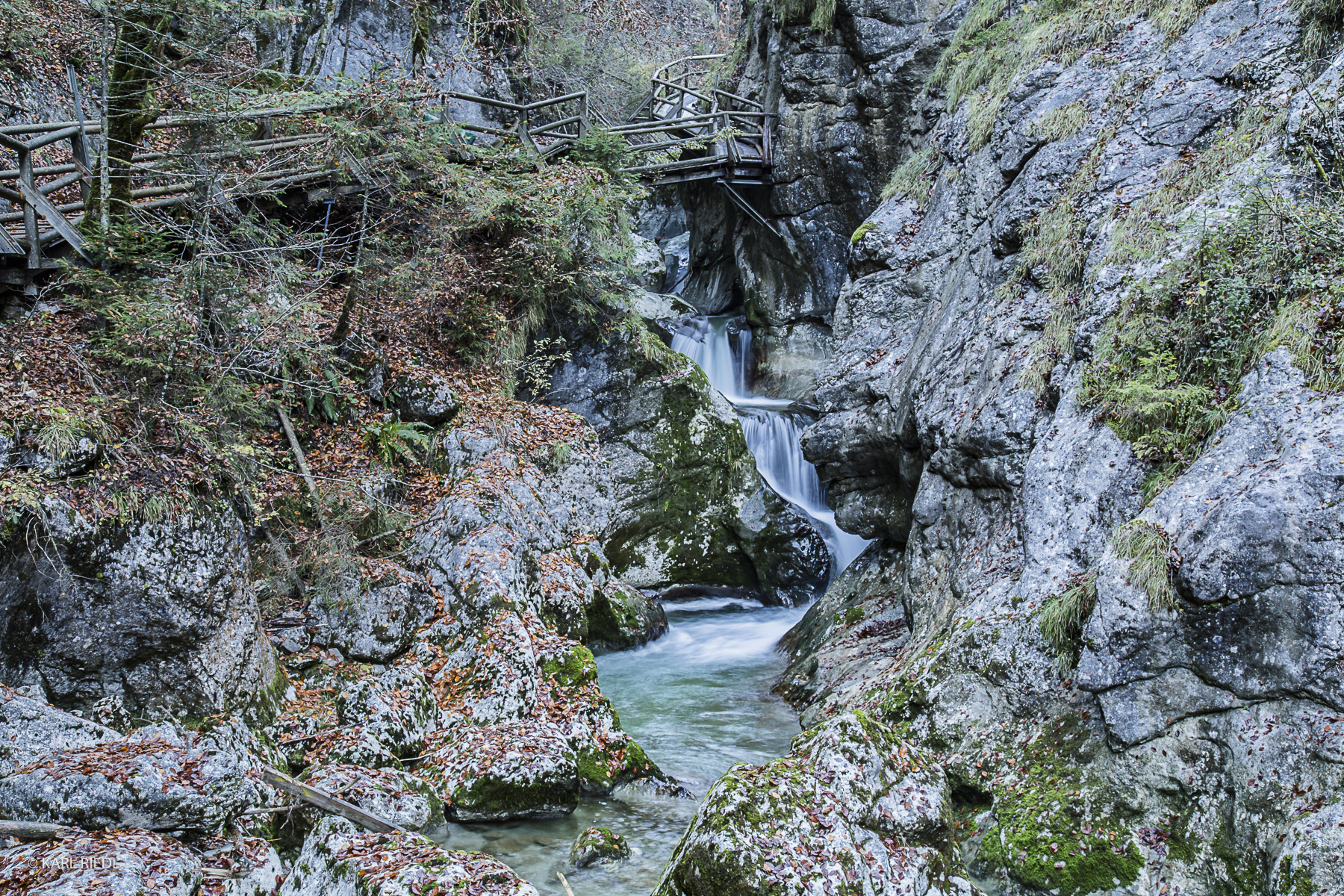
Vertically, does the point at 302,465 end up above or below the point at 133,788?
above

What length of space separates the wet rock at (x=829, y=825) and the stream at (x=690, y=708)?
1719 mm

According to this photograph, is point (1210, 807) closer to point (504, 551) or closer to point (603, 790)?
point (603, 790)

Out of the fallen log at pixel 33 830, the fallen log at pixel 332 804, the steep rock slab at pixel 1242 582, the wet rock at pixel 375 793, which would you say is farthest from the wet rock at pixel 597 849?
the steep rock slab at pixel 1242 582

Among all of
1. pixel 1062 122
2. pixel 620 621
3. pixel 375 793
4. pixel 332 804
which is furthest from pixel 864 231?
pixel 332 804

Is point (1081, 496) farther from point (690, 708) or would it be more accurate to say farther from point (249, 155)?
point (249, 155)

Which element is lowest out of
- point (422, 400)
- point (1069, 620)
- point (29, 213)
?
point (1069, 620)

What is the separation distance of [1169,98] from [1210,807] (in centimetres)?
701

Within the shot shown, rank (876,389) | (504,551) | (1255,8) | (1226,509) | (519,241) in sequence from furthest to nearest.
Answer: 1. (519,241)
2. (876,389)
3. (504,551)
4. (1255,8)
5. (1226,509)

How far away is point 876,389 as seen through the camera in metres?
10.6

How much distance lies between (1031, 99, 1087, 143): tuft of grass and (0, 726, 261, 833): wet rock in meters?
9.99

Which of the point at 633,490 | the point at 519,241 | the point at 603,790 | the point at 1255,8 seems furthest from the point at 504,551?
the point at 1255,8

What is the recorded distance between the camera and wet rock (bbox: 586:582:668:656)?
433 inches

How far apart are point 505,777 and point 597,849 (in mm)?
1088

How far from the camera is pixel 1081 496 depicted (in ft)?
21.2
